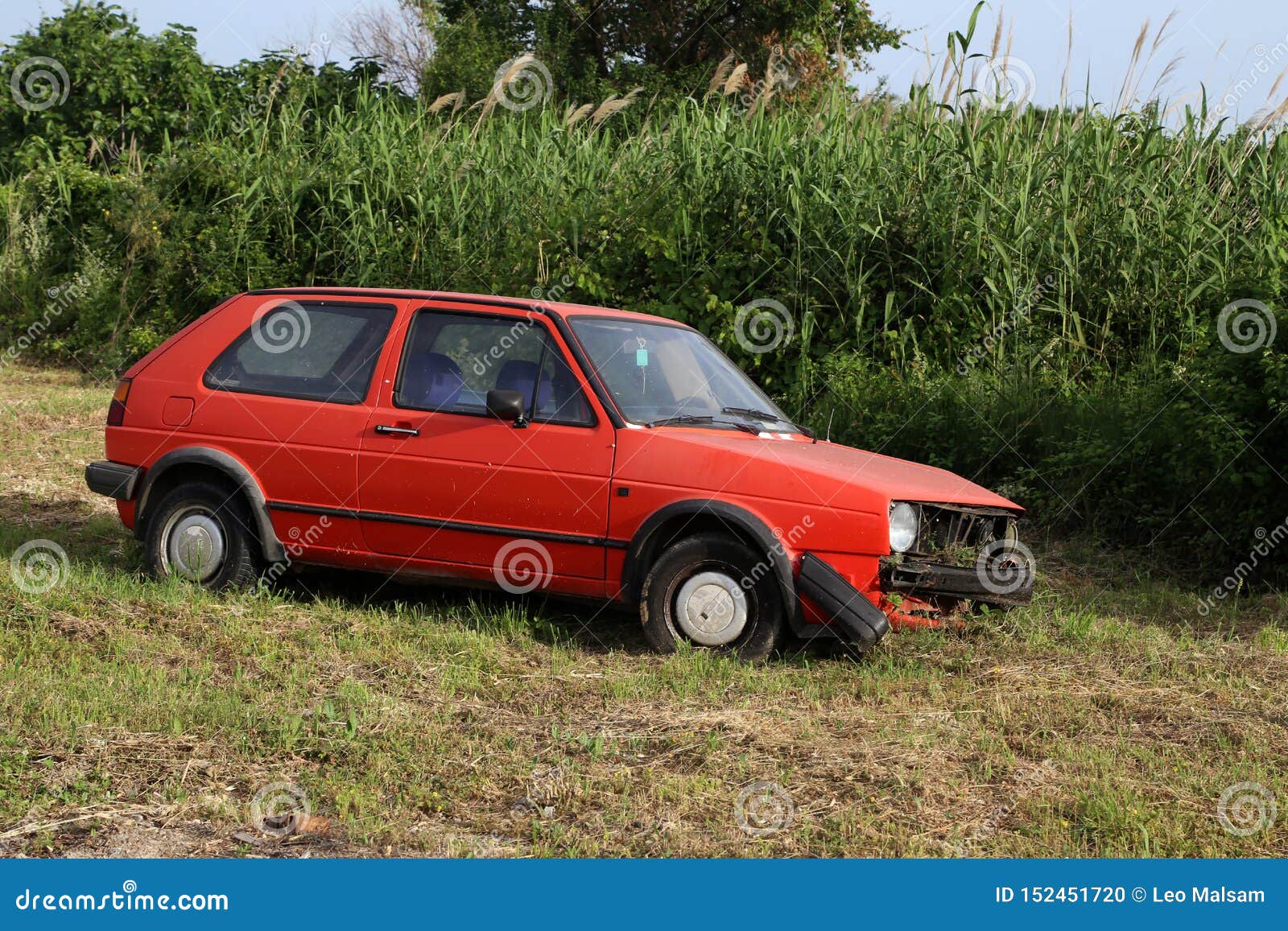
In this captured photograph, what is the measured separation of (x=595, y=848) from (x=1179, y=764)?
225cm

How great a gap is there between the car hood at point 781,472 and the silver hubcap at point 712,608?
427 millimetres

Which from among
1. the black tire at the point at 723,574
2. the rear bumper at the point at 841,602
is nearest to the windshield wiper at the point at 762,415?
the black tire at the point at 723,574

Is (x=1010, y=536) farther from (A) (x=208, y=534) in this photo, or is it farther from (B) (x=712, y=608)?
(A) (x=208, y=534)

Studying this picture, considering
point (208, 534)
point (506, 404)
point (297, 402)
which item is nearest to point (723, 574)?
point (506, 404)

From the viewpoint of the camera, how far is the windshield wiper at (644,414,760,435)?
21.1ft

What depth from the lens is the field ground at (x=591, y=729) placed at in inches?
167

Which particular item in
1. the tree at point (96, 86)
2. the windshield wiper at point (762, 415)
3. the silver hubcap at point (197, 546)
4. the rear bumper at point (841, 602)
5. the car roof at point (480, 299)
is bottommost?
the silver hubcap at point (197, 546)

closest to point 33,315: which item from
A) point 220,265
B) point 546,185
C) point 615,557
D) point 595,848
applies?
point 220,265

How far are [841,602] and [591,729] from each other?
1.30 meters

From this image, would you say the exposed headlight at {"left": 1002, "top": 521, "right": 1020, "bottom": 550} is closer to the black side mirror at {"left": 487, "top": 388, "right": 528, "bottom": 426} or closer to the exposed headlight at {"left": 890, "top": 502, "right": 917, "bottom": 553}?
the exposed headlight at {"left": 890, "top": 502, "right": 917, "bottom": 553}

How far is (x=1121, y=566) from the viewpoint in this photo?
26.8 ft

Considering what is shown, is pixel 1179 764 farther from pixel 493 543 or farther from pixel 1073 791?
pixel 493 543

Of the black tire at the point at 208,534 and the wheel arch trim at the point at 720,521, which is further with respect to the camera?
the black tire at the point at 208,534

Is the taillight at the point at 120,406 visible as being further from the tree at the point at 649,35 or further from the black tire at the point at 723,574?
the tree at the point at 649,35
